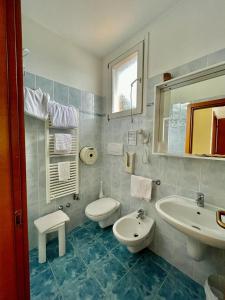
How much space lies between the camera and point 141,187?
176 centimetres

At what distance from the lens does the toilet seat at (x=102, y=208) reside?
73.3 inches

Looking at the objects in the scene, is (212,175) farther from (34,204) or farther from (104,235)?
(34,204)

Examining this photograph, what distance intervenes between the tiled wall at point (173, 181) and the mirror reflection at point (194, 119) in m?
0.13

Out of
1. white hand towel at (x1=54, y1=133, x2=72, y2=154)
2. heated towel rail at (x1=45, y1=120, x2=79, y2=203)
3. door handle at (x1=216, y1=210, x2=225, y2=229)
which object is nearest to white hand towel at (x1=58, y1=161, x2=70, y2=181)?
heated towel rail at (x1=45, y1=120, x2=79, y2=203)

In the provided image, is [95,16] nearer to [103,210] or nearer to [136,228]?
[103,210]

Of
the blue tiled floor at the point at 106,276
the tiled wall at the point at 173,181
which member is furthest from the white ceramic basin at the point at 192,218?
the blue tiled floor at the point at 106,276

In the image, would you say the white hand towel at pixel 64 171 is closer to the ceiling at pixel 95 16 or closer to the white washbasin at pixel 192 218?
the white washbasin at pixel 192 218

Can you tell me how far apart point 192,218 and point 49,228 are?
1.47 metres

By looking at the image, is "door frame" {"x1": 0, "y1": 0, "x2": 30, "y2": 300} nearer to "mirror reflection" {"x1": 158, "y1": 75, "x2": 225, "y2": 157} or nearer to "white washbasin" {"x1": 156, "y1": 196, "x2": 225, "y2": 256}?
"white washbasin" {"x1": 156, "y1": 196, "x2": 225, "y2": 256}

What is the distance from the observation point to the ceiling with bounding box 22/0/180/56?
1.44m

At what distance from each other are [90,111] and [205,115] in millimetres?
1545

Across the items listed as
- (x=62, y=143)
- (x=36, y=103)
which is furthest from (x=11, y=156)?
(x=62, y=143)

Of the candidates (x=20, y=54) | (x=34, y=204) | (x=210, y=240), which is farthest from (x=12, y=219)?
(x=34, y=204)

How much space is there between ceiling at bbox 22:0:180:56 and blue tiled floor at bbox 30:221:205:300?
2.73m
